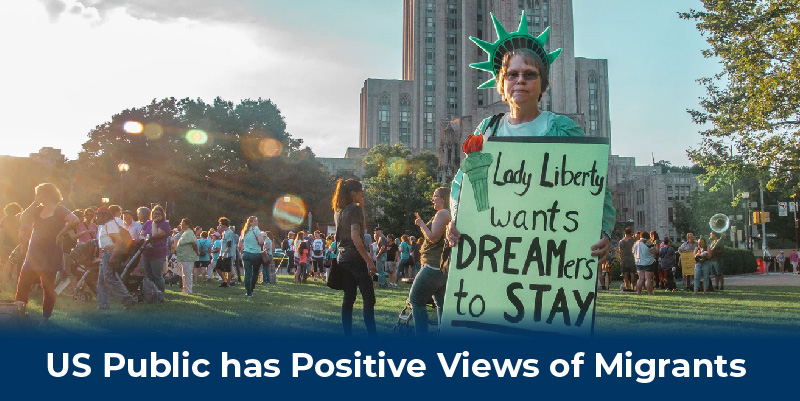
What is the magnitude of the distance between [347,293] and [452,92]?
399 feet

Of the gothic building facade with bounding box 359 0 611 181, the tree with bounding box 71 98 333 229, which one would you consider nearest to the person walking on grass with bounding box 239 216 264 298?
the tree with bounding box 71 98 333 229

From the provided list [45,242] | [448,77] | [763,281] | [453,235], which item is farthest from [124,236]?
[448,77]

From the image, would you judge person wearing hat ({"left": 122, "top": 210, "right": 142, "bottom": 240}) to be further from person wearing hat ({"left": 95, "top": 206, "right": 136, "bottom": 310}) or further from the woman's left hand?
the woman's left hand

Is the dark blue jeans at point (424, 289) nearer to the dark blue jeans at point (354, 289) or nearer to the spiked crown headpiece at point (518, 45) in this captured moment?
the dark blue jeans at point (354, 289)

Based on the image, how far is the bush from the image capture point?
1503 inches

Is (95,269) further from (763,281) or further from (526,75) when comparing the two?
(763,281)

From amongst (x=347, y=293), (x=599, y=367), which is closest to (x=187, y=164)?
(x=347, y=293)

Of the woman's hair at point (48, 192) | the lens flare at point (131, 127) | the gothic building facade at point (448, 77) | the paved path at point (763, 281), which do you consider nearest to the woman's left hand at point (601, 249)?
the woman's hair at point (48, 192)

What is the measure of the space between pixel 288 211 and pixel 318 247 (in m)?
40.5

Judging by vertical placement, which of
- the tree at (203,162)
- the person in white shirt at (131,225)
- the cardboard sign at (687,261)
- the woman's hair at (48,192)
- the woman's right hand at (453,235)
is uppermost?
the tree at (203,162)

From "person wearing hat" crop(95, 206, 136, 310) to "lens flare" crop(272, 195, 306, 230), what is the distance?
51072 millimetres

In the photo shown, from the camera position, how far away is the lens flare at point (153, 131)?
5976cm

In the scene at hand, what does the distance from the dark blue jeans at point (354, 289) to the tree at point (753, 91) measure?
17.2m

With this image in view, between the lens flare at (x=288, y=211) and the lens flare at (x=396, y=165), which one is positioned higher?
the lens flare at (x=396, y=165)
